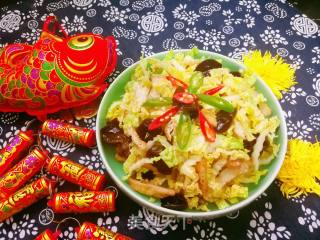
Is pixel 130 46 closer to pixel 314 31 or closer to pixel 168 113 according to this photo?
pixel 168 113

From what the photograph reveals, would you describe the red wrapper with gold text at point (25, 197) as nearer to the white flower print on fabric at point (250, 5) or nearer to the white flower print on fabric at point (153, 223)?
the white flower print on fabric at point (153, 223)

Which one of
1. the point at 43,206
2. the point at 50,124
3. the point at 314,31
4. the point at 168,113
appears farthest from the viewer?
the point at 314,31

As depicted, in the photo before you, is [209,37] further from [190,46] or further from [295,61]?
[295,61]

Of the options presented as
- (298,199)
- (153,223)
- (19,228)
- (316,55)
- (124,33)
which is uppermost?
(316,55)

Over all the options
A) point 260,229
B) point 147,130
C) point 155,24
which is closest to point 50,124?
point 147,130

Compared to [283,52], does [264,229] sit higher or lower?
lower

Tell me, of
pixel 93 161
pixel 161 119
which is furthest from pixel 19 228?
pixel 161 119

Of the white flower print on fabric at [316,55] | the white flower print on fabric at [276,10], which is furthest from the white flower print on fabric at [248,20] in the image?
the white flower print on fabric at [316,55]
